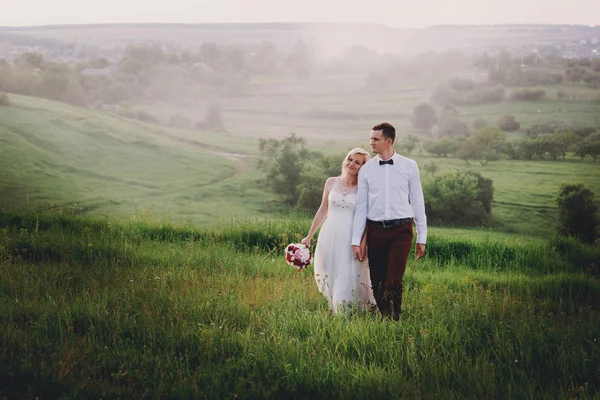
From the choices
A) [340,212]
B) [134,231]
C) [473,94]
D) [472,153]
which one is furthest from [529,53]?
[340,212]

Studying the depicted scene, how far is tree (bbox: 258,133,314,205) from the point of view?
57.8 feet

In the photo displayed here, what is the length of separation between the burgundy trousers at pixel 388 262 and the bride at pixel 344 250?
21 centimetres

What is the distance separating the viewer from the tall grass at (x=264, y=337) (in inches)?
184

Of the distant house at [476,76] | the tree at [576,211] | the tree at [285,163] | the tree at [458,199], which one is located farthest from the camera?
the distant house at [476,76]

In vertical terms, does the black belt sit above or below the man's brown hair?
below

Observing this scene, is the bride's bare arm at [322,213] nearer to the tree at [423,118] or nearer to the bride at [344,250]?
the bride at [344,250]

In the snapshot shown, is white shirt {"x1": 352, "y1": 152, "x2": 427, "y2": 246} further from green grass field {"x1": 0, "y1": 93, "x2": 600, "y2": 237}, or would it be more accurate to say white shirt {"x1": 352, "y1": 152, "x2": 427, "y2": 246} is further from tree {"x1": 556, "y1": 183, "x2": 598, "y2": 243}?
tree {"x1": 556, "y1": 183, "x2": 598, "y2": 243}

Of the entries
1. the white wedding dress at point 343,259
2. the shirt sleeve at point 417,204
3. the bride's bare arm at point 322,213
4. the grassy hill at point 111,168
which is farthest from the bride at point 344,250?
the grassy hill at point 111,168

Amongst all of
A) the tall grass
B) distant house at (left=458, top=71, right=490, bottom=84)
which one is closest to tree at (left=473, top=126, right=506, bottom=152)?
distant house at (left=458, top=71, right=490, bottom=84)

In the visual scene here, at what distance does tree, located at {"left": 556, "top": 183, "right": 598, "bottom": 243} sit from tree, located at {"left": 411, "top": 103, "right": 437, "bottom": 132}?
4.01 m

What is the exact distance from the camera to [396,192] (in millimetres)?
5820

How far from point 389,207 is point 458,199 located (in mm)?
11935

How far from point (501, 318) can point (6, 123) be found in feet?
47.9

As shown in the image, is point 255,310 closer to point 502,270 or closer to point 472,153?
point 502,270
